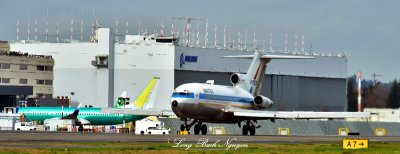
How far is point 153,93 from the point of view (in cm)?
15912

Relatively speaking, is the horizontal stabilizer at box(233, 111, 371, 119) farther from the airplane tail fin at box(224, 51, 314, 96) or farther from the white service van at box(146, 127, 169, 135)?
the white service van at box(146, 127, 169, 135)

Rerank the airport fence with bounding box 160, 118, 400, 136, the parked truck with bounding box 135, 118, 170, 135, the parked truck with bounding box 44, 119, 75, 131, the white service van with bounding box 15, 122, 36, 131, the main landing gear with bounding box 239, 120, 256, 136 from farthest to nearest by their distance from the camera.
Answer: the airport fence with bounding box 160, 118, 400, 136
the parked truck with bounding box 44, 119, 75, 131
the white service van with bounding box 15, 122, 36, 131
the parked truck with bounding box 135, 118, 170, 135
the main landing gear with bounding box 239, 120, 256, 136

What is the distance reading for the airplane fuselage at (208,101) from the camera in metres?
104

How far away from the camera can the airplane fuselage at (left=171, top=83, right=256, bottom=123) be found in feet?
340

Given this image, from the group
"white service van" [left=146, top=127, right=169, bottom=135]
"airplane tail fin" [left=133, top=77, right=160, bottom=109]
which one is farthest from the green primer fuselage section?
"white service van" [left=146, top=127, right=169, bottom=135]

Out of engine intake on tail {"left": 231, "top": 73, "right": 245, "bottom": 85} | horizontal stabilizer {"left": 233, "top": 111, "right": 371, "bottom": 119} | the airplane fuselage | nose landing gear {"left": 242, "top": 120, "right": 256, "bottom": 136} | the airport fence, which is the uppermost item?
engine intake on tail {"left": 231, "top": 73, "right": 245, "bottom": 85}

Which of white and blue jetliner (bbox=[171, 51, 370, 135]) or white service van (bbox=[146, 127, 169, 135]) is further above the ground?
white and blue jetliner (bbox=[171, 51, 370, 135])

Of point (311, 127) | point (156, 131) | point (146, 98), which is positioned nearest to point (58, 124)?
point (146, 98)

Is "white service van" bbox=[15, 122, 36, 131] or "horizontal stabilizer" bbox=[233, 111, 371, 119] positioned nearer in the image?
"horizontal stabilizer" bbox=[233, 111, 371, 119]

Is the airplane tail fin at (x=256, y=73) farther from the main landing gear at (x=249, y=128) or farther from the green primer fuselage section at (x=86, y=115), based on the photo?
the green primer fuselage section at (x=86, y=115)

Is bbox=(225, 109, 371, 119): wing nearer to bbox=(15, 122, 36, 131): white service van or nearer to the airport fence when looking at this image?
the airport fence

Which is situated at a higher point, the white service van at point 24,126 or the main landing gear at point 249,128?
the main landing gear at point 249,128

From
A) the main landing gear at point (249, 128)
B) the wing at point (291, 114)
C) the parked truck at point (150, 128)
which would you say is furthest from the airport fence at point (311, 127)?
the wing at point (291, 114)

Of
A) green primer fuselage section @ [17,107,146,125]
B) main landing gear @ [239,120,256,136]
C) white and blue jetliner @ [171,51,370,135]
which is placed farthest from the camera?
green primer fuselage section @ [17,107,146,125]
